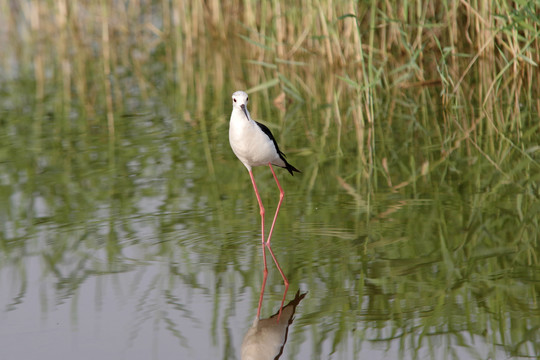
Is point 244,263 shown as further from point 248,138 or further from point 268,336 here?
point 268,336

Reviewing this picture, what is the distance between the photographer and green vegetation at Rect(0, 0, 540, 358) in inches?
147

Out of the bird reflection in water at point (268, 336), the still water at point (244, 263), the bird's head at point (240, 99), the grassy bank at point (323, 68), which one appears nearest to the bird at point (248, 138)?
the bird's head at point (240, 99)

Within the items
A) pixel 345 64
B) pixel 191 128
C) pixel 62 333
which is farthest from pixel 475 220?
pixel 345 64

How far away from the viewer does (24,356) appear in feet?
10.8

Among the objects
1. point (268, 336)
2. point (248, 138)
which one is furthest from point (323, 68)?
point (268, 336)

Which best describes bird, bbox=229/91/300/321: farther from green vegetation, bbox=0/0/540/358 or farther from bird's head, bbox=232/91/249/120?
green vegetation, bbox=0/0/540/358

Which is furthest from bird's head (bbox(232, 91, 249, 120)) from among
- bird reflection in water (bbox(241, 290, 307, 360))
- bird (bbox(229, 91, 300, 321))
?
bird reflection in water (bbox(241, 290, 307, 360))

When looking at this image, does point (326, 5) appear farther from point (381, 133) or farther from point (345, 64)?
point (381, 133)

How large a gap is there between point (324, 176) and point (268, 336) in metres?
2.55

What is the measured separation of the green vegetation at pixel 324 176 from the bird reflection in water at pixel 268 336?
0.09 meters

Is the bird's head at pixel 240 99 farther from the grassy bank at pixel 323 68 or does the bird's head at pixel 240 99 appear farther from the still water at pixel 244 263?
the grassy bank at pixel 323 68

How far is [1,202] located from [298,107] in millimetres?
3627

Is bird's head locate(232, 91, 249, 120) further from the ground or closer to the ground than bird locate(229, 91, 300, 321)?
further from the ground

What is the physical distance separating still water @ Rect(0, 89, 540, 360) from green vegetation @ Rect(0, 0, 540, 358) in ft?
0.05
